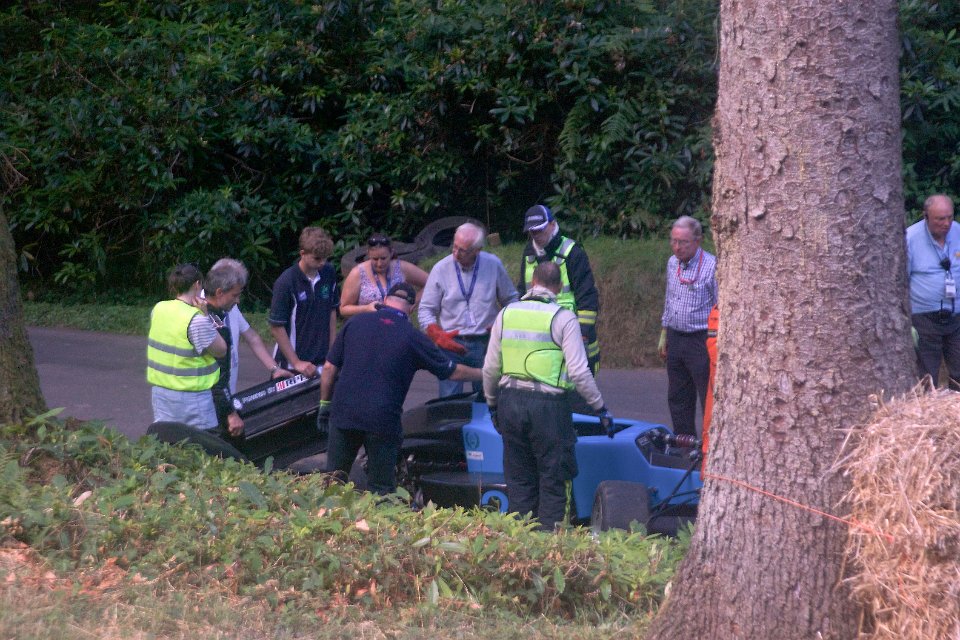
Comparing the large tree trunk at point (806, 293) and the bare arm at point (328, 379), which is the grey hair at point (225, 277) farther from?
the large tree trunk at point (806, 293)

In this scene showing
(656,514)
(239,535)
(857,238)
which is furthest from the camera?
(656,514)

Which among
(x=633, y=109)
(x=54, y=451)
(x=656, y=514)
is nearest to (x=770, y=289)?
(x=656, y=514)

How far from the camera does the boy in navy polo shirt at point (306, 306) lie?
8.02 m

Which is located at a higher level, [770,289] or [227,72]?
[227,72]

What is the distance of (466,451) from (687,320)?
212 cm

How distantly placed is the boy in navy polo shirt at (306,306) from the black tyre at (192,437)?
1849 mm

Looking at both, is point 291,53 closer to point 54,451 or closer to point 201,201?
point 201,201

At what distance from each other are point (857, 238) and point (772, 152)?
0.43 m

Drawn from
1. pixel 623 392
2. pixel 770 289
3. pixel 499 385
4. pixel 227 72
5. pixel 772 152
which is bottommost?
pixel 623 392

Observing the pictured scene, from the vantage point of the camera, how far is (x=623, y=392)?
35.6 feet

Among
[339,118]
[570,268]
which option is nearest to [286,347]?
[570,268]

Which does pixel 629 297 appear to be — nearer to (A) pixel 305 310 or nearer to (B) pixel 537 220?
(B) pixel 537 220

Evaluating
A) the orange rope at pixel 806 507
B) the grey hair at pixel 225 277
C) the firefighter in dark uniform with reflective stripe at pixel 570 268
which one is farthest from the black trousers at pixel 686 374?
the orange rope at pixel 806 507

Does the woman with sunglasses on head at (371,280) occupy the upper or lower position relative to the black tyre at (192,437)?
upper
